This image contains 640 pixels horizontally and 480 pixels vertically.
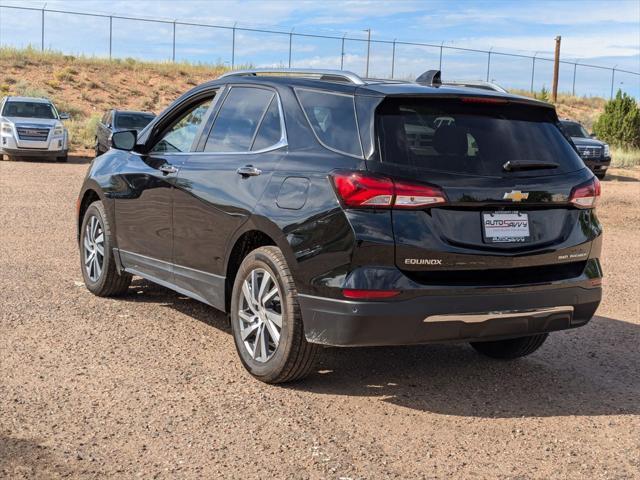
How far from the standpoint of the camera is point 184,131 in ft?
22.2

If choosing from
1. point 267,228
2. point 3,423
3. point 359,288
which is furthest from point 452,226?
point 3,423

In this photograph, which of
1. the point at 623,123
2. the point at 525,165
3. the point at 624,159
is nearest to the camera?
the point at 525,165

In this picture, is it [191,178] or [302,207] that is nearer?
[302,207]

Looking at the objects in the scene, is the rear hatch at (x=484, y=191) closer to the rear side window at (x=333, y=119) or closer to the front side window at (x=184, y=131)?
the rear side window at (x=333, y=119)

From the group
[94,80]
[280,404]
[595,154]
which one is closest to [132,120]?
[595,154]

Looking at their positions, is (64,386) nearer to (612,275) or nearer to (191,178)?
(191,178)

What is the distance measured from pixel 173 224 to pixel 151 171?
61 centimetres

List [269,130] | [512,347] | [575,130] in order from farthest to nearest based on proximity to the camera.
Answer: [575,130] → [512,347] → [269,130]

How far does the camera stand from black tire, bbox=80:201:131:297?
757 centimetres

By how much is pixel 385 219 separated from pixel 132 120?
23.4 m

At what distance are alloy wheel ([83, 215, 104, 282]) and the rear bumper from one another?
3.25 m

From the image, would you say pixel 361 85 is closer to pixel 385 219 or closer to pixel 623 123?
pixel 385 219

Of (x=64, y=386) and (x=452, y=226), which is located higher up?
(x=452, y=226)

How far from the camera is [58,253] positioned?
33.2 ft
